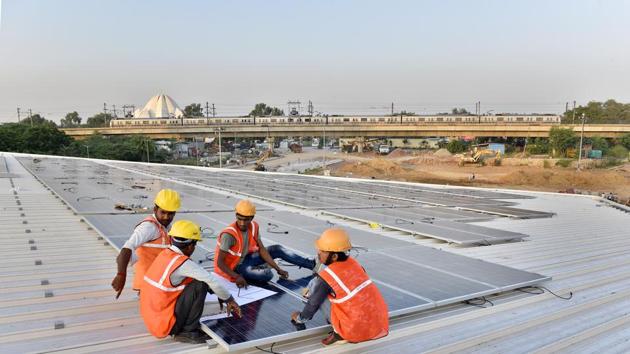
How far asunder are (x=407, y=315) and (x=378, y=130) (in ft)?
238

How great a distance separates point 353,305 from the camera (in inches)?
174

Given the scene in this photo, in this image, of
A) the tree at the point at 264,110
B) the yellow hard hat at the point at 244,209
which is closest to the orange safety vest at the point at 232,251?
the yellow hard hat at the point at 244,209

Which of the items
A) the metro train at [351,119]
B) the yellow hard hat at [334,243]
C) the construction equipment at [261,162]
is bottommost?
the construction equipment at [261,162]

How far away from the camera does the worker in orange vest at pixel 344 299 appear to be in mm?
4410

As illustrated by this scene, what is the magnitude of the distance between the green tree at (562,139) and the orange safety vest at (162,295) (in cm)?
8116

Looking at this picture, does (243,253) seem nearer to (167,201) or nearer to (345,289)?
(167,201)

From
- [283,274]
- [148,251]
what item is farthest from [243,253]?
[148,251]


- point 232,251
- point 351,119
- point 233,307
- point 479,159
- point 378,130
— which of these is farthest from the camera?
point 351,119

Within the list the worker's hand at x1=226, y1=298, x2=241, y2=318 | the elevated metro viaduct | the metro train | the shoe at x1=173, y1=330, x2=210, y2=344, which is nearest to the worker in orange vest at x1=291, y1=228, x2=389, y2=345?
the worker's hand at x1=226, y1=298, x2=241, y2=318

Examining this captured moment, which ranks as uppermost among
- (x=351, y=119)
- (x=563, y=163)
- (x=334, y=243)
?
(x=351, y=119)

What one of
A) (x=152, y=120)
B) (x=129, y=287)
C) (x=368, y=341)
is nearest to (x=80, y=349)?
(x=129, y=287)

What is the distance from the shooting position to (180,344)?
4340 millimetres

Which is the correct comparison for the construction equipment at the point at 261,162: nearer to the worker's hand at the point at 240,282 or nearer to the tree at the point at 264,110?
the worker's hand at the point at 240,282

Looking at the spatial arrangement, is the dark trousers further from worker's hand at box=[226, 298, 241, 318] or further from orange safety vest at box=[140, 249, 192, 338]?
worker's hand at box=[226, 298, 241, 318]
